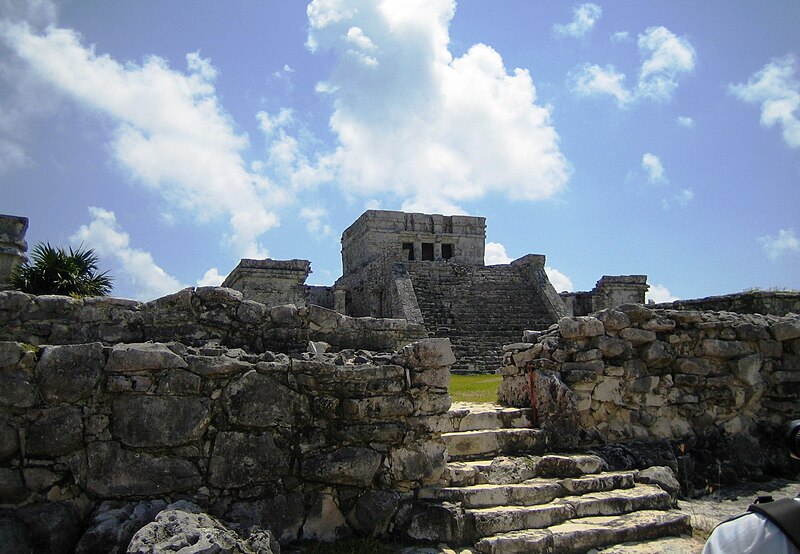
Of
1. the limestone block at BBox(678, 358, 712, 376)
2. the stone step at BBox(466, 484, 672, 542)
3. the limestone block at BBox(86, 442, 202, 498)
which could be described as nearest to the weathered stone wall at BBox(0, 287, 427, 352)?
the limestone block at BBox(86, 442, 202, 498)

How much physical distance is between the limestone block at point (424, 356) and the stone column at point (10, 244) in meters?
8.57

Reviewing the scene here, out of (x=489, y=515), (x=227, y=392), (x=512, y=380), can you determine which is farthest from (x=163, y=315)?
(x=512, y=380)

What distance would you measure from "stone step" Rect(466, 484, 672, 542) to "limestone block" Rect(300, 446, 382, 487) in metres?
0.82

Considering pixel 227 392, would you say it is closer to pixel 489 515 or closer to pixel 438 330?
pixel 489 515

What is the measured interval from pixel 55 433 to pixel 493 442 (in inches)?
140

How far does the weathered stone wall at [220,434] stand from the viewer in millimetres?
3623

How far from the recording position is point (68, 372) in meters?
3.72

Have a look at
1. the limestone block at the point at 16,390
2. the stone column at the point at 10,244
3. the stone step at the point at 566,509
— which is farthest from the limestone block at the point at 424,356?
the stone column at the point at 10,244

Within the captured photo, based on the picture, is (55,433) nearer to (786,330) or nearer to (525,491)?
(525,491)

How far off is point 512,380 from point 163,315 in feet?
12.6

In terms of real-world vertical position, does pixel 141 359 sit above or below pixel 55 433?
above

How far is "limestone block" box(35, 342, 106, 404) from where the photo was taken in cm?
368

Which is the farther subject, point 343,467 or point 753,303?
point 753,303

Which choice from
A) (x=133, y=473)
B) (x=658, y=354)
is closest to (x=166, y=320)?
(x=133, y=473)
